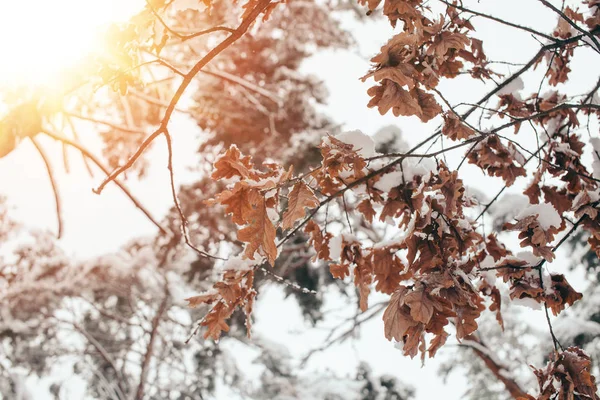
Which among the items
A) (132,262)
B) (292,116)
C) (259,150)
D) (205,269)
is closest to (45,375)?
(132,262)

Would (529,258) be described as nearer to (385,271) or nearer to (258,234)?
(385,271)

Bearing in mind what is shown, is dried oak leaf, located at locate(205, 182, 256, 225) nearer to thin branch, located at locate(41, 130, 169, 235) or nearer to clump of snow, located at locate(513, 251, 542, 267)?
thin branch, located at locate(41, 130, 169, 235)

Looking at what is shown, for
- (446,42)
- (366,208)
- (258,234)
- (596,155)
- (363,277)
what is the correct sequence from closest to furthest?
(258,234)
(446,42)
(363,277)
(366,208)
(596,155)

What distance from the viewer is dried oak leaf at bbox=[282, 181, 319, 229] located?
132cm

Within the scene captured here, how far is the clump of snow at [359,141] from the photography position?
5.34 feet

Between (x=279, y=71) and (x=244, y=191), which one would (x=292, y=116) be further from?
(x=244, y=191)

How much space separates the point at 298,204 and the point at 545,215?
3.20 feet

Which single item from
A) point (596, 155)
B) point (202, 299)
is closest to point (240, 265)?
point (202, 299)

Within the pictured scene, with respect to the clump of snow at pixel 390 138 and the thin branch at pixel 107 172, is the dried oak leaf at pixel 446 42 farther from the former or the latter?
the clump of snow at pixel 390 138

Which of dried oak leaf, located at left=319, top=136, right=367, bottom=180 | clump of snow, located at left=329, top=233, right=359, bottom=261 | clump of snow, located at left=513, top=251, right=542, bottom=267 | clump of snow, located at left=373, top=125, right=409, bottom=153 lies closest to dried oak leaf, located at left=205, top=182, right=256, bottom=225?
dried oak leaf, located at left=319, top=136, right=367, bottom=180

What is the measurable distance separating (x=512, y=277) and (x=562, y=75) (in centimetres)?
155

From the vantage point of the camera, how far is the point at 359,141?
65.9 inches

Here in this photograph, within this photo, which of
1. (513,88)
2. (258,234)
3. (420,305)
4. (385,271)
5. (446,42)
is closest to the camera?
(420,305)

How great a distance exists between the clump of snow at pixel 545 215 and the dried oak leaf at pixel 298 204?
2.87 feet
